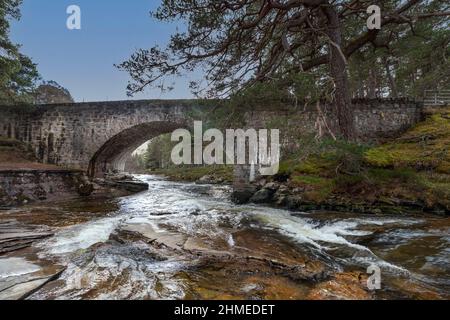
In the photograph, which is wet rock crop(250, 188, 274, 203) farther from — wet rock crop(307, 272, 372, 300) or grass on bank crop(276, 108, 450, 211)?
wet rock crop(307, 272, 372, 300)

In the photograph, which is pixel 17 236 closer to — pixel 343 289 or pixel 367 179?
pixel 343 289

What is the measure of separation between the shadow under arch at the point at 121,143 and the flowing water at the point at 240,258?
797 centimetres

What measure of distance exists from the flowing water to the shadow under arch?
314 inches

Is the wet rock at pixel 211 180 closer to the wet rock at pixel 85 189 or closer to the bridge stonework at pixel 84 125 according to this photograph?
the bridge stonework at pixel 84 125

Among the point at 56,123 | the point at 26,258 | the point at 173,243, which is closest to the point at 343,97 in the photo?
the point at 173,243

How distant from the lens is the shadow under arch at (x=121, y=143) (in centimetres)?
1420

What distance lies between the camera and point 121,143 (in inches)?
627

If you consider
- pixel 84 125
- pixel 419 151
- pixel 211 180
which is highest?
pixel 84 125

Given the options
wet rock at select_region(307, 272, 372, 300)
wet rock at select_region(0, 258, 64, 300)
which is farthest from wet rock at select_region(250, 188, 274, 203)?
wet rock at select_region(0, 258, 64, 300)

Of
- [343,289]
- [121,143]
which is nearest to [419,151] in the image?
[343,289]

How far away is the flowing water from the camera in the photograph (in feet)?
9.80

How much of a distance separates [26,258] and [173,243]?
2.02m

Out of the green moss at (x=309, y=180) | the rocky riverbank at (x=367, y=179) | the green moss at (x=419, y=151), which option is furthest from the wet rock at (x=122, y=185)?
the green moss at (x=419, y=151)

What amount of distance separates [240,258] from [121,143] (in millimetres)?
13734
